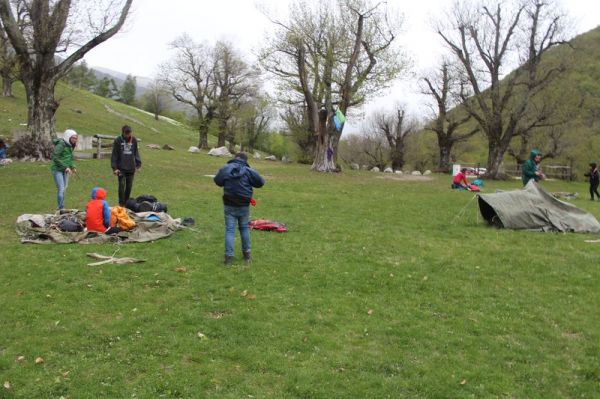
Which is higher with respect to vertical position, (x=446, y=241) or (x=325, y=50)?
(x=325, y=50)

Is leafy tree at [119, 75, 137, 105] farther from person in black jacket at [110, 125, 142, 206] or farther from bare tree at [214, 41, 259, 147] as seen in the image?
person in black jacket at [110, 125, 142, 206]

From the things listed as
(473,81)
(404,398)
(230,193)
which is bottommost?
(404,398)

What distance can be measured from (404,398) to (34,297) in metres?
5.27

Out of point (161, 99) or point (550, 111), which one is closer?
point (550, 111)

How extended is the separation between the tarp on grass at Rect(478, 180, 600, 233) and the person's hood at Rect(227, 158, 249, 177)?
25.8ft

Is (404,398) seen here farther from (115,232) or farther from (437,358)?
(115,232)

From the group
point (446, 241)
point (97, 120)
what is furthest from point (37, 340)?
point (97, 120)

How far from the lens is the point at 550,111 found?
37.0 m

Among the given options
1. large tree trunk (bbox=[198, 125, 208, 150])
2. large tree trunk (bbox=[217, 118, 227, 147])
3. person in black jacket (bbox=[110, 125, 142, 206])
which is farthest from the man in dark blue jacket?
large tree trunk (bbox=[217, 118, 227, 147])

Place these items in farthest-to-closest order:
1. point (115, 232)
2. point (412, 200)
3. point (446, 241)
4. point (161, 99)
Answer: point (161, 99) → point (412, 200) → point (446, 241) → point (115, 232)

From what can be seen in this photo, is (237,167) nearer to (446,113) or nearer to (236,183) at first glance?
(236,183)

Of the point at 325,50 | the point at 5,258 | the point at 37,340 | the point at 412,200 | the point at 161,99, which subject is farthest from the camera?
the point at 161,99

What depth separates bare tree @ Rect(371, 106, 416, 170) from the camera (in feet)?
200

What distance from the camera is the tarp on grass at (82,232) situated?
32.3ft
